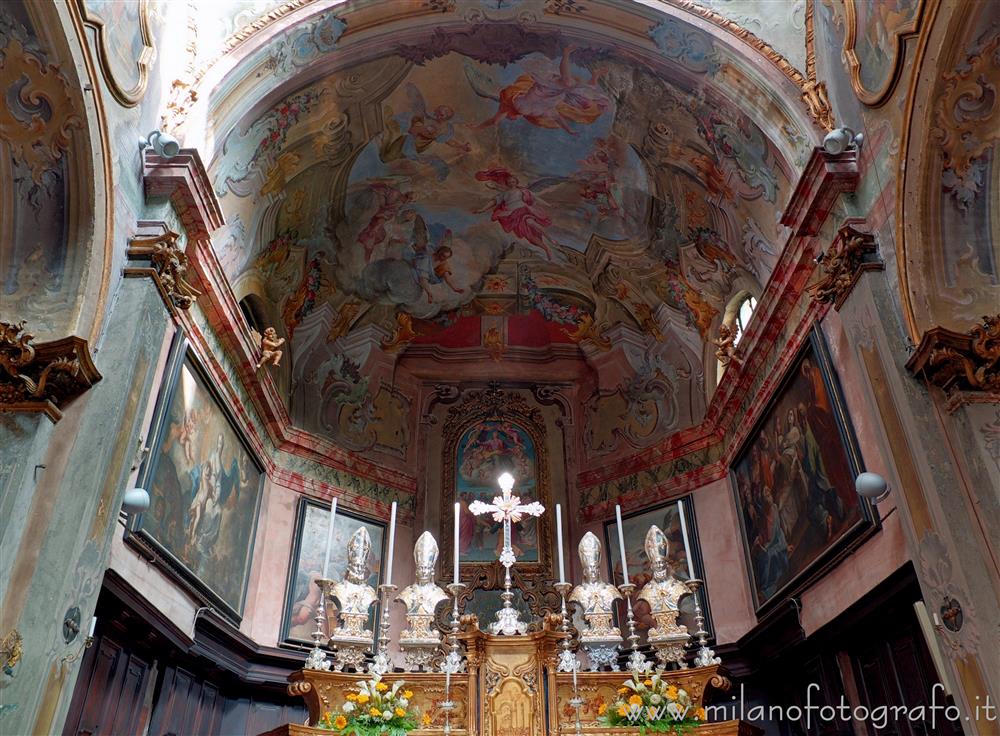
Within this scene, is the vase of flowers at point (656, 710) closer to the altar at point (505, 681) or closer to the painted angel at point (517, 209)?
the altar at point (505, 681)

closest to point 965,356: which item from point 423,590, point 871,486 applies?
point 871,486

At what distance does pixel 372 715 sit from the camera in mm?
6891

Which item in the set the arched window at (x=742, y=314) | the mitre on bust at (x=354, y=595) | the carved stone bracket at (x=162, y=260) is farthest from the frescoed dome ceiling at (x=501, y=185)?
the mitre on bust at (x=354, y=595)

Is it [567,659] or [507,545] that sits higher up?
[507,545]

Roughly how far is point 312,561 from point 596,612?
19.0 feet

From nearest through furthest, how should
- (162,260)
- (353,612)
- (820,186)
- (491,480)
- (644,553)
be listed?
(162,260) → (353,612) → (820,186) → (644,553) → (491,480)

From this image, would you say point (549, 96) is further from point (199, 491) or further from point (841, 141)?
point (199, 491)

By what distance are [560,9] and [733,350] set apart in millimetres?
5219

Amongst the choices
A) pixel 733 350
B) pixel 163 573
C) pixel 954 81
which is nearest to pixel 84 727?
pixel 163 573

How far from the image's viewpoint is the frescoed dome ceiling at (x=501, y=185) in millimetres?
10164

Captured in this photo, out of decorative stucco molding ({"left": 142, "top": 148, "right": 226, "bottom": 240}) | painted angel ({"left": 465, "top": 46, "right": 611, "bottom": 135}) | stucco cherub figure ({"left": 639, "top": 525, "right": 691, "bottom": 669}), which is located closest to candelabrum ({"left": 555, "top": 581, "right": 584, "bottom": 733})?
stucco cherub figure ({"left": 639, "top": 525, "right": 691, "bottom": 669})

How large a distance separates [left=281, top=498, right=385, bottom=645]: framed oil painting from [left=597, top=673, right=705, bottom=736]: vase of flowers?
5725mm

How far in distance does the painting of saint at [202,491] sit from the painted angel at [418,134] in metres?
4.91

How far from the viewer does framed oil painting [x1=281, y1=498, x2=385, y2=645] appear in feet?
37.5
